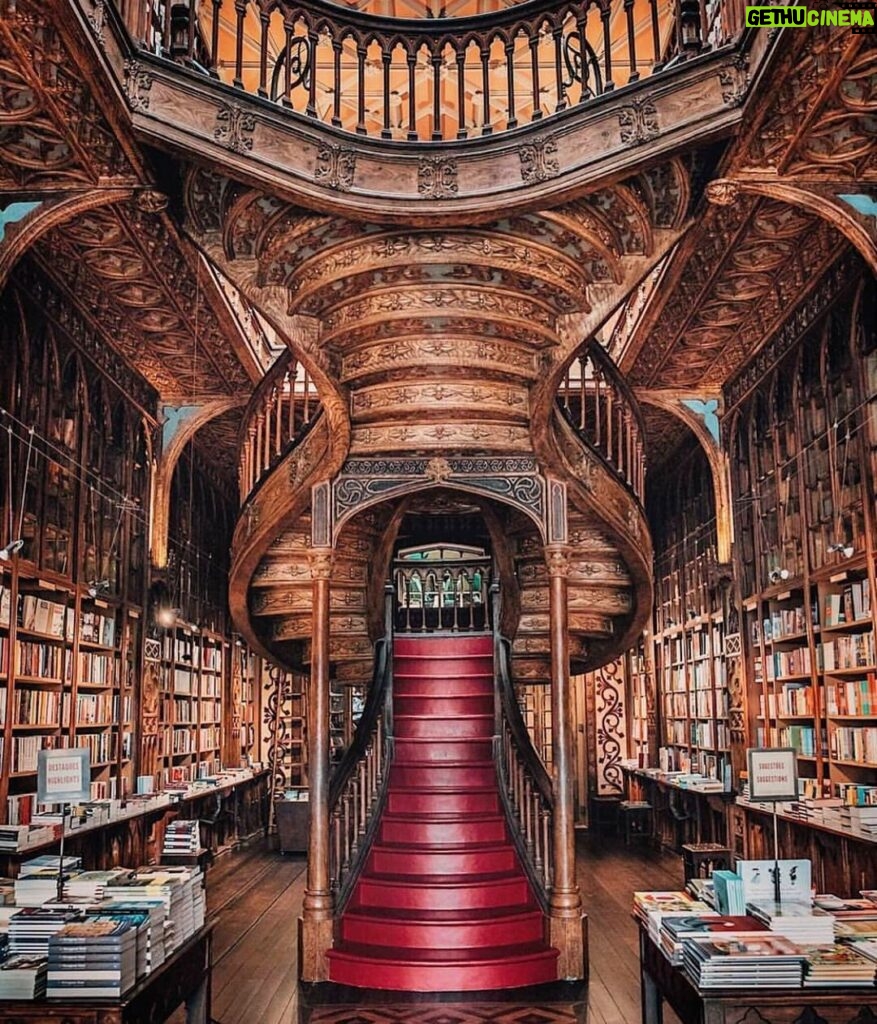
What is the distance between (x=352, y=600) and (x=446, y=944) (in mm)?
3039

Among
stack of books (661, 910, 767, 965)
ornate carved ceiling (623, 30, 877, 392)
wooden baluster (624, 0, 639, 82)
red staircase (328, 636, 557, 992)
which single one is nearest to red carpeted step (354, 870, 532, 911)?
red staircase (328, 636, 557, 992)

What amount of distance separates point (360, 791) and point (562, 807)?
139 centimetres

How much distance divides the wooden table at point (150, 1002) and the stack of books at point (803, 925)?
1865 millimetres

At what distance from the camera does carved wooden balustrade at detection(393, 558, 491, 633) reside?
31.5ft

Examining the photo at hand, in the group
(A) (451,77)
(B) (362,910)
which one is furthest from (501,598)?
(A) (451,77)

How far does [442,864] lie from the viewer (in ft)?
20.5

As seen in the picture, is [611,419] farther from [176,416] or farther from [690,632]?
[690,632]

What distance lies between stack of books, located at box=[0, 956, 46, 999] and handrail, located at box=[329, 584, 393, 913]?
3.16 m

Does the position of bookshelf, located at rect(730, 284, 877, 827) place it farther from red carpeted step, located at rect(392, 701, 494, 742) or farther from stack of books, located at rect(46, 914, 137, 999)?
stack of books, located at rect(46, 914, 137, 999)

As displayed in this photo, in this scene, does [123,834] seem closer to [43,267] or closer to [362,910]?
[362,910]

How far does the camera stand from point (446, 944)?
5.54 metres

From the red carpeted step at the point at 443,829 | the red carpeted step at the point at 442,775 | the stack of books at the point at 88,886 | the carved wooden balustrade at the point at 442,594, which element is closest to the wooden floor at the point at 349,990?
the red carpeted step at the point at 443,829

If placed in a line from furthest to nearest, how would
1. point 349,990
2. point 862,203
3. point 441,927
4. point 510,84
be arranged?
1. point 441,927
2. point 349,990
3. point 862,203
4. point 510,84

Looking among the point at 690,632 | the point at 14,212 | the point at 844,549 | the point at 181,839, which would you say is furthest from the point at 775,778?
the point at 690,632
